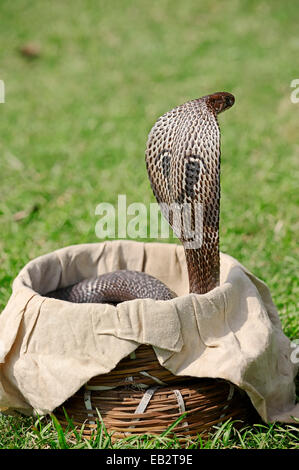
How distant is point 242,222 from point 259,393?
2.04 m

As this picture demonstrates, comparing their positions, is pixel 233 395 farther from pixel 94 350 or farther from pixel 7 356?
pixel 7 356

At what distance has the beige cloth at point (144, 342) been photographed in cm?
217

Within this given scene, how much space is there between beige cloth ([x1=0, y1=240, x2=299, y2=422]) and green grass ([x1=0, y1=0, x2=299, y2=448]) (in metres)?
0.18

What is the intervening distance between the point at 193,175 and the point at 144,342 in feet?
1.96

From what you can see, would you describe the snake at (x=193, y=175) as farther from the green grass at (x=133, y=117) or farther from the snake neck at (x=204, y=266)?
the green grass at (x=133, y=117)

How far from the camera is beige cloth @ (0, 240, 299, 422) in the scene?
217cm

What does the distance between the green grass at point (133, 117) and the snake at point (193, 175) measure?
2.08 ft

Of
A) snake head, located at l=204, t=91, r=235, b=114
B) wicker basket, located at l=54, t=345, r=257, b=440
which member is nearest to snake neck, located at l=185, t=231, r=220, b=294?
wicker basket, located at l=54, t=345, r=257, b=440

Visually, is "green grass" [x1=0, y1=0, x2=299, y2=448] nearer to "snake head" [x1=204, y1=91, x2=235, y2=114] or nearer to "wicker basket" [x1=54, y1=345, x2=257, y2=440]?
"wicker basket" [x1=54, y1=345, x2=257, y2=440]

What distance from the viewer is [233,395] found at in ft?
7.81

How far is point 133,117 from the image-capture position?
20.1 ft

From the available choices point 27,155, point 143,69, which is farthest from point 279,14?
point 27,155

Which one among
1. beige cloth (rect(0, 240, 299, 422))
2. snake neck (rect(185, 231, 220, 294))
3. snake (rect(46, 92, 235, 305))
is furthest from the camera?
snake neck (rect(185, 231, 220, 294))

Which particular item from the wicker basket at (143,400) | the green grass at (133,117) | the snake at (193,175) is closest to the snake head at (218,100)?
the snake at (193,175)
